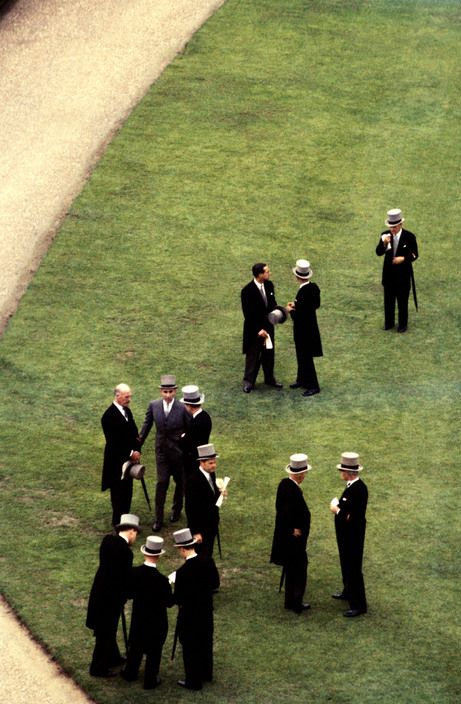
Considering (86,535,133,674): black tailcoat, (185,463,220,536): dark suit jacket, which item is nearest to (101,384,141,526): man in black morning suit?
(185,463,220,536): dark suit jacket

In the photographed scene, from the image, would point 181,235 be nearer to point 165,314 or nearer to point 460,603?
point 165,314

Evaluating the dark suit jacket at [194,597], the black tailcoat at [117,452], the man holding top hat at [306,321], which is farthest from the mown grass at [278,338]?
the dark suit jacket at [194,597]

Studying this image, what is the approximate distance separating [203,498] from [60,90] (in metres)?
13.9

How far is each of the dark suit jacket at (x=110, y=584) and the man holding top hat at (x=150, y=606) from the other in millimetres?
132

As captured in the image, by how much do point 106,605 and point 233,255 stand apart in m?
10.8

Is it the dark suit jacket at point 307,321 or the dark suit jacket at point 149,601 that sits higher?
the dark suit jacket at point 149,601

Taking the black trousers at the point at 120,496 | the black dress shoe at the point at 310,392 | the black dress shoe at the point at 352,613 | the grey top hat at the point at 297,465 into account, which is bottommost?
the black dress shoe at the point at 310,392

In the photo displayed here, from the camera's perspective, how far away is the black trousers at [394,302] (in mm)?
26438

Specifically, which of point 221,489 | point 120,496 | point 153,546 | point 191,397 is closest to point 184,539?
point 153,546

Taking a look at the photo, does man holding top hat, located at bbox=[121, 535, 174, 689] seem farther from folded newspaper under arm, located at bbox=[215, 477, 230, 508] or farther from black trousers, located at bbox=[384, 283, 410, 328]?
black trousers, located at bbox=[384, 283, 410, 328]

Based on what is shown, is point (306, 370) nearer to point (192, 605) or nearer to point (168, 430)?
point (168, 430)

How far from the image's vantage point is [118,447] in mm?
21484

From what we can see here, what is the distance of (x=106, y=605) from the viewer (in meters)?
18.8

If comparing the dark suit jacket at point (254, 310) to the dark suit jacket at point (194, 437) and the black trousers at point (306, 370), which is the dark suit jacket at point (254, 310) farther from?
the dark suit jacket at point (194, 437)
